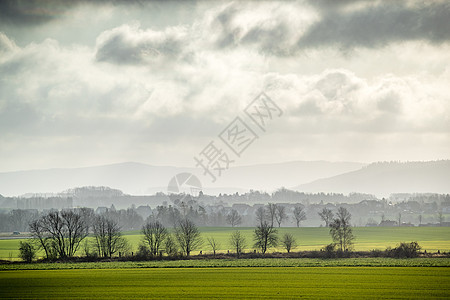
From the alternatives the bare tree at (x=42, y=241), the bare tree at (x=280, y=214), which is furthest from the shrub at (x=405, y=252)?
the bare tree at (x=280, y=214)

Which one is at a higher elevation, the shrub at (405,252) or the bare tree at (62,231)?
the bare tree at (62,231)

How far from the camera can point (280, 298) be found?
119 ft

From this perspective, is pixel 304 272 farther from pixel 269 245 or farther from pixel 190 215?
→ pixel 190 215

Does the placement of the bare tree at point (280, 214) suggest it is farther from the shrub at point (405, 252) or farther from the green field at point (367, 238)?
the shrub at point (405, 252)

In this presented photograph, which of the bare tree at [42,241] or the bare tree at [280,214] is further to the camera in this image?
the bare tree at [280,214]

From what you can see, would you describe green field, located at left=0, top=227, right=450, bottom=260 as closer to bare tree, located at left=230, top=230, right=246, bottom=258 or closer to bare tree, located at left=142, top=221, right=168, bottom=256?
bare tree, located at left=230, top=230, right=246, bottom=258

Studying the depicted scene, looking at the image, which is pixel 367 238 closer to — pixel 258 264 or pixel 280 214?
pixel 280 214

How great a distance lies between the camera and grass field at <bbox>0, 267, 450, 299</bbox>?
38.3 meters

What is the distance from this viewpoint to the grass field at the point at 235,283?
3831cm

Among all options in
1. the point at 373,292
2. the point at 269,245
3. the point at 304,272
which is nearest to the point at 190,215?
the point at 269,245

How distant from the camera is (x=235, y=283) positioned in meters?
44.5

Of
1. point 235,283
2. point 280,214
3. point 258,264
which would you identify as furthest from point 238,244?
point 280,214

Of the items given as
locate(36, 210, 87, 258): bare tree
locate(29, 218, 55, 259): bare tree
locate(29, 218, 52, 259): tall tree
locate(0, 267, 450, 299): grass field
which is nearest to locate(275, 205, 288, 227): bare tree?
locate(36, 210, 87, 258): bare tree

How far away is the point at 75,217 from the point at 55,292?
6061cm
